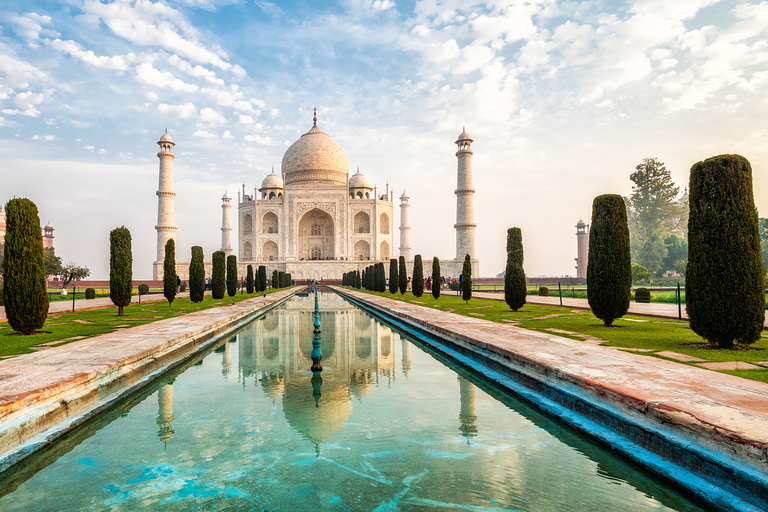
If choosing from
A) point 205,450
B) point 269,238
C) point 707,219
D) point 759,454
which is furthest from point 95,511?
point 269,238

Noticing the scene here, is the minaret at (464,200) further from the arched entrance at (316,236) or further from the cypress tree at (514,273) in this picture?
the cypress tree at (514,273)

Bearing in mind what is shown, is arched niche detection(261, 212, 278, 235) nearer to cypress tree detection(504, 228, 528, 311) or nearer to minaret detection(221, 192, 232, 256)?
minaret detection(221, 192, 232, 256)

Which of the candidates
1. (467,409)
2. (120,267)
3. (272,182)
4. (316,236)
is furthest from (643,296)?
→ (272,182)

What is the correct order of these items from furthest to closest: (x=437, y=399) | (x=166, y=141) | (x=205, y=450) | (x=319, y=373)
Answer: (x=166, y=141) < (x=319, y=373) < (x=437, y=399) < (x=205, y=450)

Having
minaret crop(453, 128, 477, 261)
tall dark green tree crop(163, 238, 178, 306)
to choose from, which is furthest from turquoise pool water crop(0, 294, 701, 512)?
minaret crop(453, 128, 477, 261)

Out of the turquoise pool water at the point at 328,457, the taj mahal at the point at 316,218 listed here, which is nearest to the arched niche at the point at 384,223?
the taj mahal at the point at 316,218

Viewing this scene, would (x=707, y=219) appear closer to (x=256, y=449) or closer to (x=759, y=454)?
(x=759, y=454)
